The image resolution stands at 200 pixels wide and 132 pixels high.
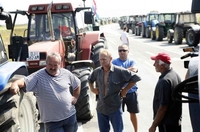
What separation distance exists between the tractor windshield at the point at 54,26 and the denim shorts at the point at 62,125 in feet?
10.3

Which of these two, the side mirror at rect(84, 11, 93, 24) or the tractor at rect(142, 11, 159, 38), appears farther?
the tractor at rect(142, 11, 159, 38)

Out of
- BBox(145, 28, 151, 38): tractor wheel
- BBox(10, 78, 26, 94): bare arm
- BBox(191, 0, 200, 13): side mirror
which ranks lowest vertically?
BBox(145, 28, 151, 38): tractor wheel

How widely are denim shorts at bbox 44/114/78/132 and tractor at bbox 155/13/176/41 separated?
20.0 m

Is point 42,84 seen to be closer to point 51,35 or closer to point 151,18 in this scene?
point 51,35

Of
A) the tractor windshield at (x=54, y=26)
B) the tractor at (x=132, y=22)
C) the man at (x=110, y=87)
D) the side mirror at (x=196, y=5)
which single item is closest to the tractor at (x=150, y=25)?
the tractor at (x=132, y=22)

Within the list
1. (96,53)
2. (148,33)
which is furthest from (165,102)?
(148,33)

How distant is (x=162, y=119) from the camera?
3.72m

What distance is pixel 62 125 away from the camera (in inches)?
159

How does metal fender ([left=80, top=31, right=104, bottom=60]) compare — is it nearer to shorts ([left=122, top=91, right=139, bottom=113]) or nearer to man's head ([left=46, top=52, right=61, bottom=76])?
shorts ([left=122, top=91, right=139, bottom=113])

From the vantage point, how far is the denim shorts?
13.1 feet

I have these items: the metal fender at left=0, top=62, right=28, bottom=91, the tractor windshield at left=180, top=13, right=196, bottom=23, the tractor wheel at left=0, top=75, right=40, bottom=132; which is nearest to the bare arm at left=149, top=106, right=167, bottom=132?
the tractor wheel at left=0, top=75, right=40, bottom=132

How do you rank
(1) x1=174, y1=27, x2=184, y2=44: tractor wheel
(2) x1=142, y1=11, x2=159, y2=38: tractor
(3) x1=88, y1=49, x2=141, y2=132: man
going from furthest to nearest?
1. (2) x1=142, y1=11, x2=159, y2=38: tractor
2. (1) x1=174, y1=27, x2=184, y2=44: tractor wheel
3. (3) x1=88, y1=49, x2=141, y2=132: man

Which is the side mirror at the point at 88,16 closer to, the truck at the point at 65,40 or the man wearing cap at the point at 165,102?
the truck at the point at 65,40

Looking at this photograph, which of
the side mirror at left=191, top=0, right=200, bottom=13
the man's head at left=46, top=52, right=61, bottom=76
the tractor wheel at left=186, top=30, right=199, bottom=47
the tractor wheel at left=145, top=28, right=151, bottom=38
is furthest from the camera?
the tractor wheel at left=145, top=28, right=151, bottom=38
